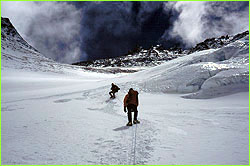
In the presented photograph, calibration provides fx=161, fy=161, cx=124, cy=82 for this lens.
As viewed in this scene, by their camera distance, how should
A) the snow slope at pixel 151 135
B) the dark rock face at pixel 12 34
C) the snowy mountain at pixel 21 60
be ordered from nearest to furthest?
the snow slope at pixel 151 135 < the snowy mountain at pixel 21 60 < the dark rock face at pixel 12 34

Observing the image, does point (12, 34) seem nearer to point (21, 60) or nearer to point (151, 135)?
point (21, 60)

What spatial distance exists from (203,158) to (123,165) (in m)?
2.09

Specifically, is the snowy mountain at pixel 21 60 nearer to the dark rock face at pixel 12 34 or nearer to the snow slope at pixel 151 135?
the dark rock face at pixel 12 34

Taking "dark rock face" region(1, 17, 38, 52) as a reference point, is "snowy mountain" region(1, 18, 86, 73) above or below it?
below

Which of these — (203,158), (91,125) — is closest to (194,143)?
(203,158)

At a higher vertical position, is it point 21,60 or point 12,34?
point 12,34

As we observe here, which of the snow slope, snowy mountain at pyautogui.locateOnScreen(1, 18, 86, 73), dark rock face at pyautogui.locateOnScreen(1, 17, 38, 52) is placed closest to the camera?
the snow slope

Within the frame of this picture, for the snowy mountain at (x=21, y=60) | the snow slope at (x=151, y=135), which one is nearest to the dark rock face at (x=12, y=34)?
the snowy mountain at (x=21, y=60)

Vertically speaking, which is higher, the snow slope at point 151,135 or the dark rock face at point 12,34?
the dark rock face at point 12,34

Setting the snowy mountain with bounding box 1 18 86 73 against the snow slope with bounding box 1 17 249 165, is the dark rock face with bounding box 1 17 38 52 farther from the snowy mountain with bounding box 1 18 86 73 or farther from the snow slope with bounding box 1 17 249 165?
the snow slope with bounding box 1 17 249 165

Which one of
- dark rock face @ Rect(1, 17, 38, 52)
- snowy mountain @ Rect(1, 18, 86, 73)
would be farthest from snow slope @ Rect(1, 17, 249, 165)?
dark rock face @ Rect(1, 17, 38, 52)

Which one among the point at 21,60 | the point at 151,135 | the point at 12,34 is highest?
the point at 12,34

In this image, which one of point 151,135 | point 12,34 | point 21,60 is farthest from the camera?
point 12,34

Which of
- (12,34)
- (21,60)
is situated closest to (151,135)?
(21,60)
